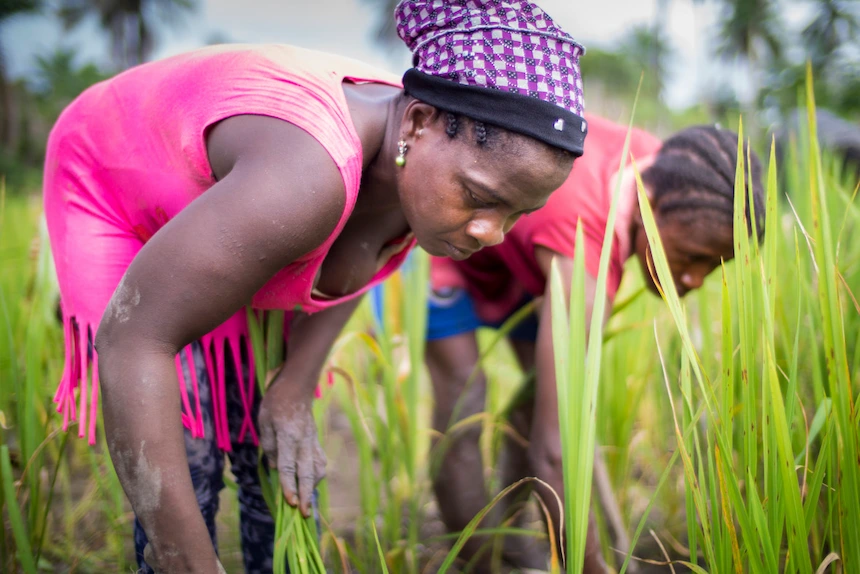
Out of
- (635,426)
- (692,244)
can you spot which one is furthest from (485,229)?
(635,426)

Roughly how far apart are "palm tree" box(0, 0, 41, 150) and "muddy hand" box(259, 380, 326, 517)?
17.8 metres

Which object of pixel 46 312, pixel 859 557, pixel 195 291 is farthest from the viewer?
pixel 46 312

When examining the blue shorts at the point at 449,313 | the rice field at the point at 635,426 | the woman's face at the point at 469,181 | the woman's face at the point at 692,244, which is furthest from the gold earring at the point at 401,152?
the blue shorts at the point at 449,313

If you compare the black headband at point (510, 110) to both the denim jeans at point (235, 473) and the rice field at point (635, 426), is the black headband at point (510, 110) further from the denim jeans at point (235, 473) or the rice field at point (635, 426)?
the denim jeans at point (235, 473)

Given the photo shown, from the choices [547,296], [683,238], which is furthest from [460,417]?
[683,238]

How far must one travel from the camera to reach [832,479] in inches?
39.7

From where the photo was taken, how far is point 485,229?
1.00m

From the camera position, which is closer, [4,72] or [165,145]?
[165,145]

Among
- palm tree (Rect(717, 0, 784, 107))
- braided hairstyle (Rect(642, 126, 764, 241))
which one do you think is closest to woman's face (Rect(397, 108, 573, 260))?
braided hairstyle (Rect(642, 126, 764, 241))

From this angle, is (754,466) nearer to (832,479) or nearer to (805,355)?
(832,479)

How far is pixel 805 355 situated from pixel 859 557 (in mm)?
875

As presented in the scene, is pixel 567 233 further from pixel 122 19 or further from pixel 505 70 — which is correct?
pixel 122 19

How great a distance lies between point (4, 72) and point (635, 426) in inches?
749

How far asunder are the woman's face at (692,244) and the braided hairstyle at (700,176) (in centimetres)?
2
